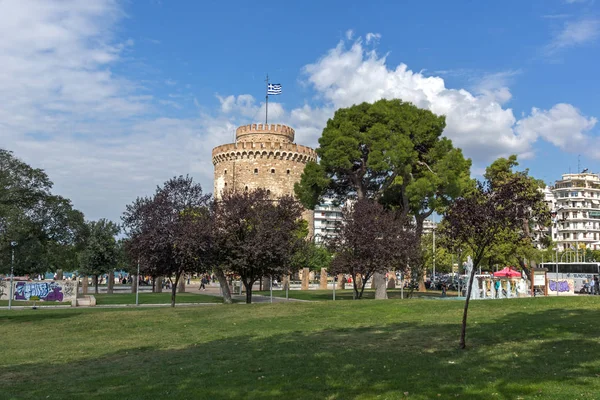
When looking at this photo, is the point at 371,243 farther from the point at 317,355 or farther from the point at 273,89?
the point at 273,89

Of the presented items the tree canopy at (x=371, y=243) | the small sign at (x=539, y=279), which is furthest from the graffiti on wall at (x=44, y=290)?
the small sign at (x=539, y=279)

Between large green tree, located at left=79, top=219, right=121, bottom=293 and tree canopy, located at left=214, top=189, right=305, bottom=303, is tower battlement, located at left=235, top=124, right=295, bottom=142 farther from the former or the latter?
tree canopy, located at left=214, top=189, right=305, bottom=303

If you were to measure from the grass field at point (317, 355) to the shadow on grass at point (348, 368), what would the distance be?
0.08ft

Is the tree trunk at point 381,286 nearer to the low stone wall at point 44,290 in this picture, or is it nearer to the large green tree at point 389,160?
the large green tree at point 389,160

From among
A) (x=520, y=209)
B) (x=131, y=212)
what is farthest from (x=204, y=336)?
(x=131, y=212)

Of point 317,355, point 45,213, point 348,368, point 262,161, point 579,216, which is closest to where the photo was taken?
point 348,368

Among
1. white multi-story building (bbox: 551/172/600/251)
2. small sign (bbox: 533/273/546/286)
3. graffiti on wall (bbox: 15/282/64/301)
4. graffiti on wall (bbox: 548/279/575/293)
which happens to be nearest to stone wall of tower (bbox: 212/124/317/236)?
graffiti on wall (bbox: 15/282/64/301)

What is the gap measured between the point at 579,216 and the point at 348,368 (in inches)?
4731

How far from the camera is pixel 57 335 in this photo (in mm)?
17281

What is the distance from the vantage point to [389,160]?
35.9m

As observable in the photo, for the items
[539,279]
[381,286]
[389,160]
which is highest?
[389,160]

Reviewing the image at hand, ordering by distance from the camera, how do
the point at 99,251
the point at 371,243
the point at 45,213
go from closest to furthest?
the point at 371,243, the point at 45,213, the point at 99,251

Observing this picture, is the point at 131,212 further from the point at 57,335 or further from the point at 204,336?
the point at 204,336

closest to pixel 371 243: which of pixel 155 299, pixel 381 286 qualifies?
pixel 381 286
